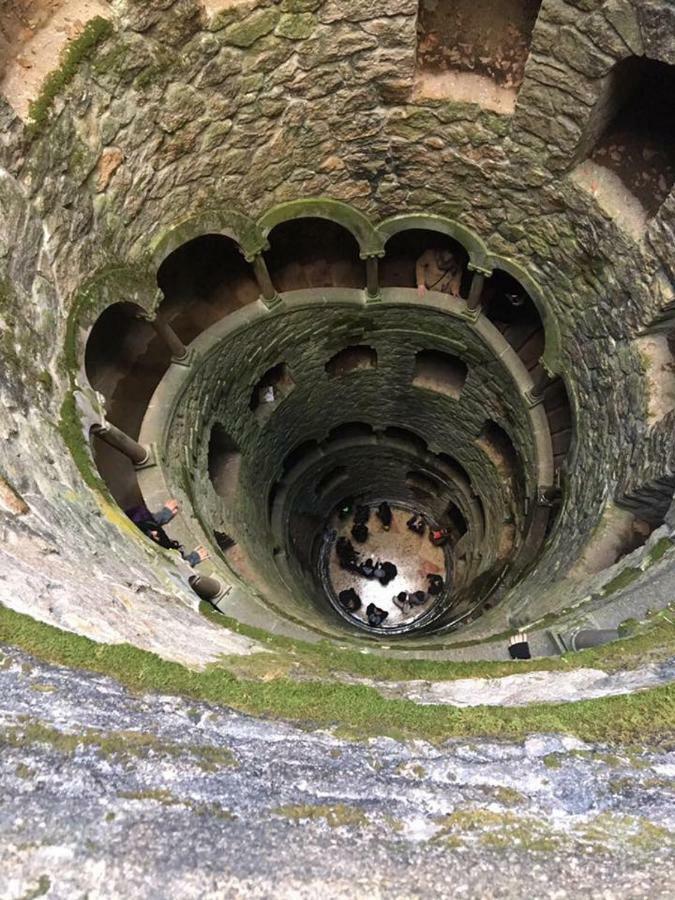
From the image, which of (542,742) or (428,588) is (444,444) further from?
(542,742)

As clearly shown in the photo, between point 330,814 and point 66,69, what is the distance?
6575 millimetres

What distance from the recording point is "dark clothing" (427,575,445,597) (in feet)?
46.6

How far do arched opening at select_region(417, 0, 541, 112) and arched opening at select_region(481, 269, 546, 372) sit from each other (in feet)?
10.5

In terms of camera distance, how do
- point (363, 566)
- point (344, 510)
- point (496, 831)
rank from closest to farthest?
point (496, 831)
point (363, 566)
point (344, 510)

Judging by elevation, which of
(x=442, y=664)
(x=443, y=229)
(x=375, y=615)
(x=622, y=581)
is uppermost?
(x=443, y=229)

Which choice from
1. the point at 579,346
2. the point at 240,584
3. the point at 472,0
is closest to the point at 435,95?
the point at 472,0

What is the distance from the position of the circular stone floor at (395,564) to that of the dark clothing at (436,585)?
0.12 meters

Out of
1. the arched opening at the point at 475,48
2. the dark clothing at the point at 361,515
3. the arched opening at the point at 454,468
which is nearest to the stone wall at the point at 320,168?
the arched opening at the point at 475,48

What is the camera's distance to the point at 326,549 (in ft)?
50.2

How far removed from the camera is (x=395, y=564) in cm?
1503

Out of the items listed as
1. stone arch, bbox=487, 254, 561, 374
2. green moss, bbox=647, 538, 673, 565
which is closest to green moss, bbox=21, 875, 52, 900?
green moss, bbox=647, 538, 673, 565

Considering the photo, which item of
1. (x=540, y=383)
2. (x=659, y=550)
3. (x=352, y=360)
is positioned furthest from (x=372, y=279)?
(x=659, y=550)

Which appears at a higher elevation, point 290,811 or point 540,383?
point 540,383

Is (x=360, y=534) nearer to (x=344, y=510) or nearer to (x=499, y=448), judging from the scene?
(x=344, y=510)
